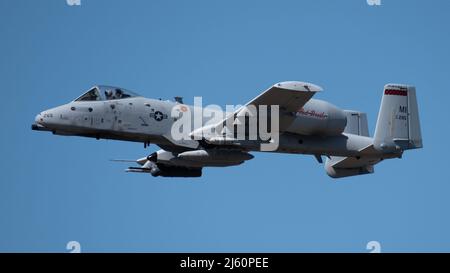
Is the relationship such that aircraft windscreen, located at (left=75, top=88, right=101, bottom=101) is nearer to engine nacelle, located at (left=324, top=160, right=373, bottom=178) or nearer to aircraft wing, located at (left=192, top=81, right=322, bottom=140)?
aircraft wing, located at (left=192, top=81, right=322, bottom=140)

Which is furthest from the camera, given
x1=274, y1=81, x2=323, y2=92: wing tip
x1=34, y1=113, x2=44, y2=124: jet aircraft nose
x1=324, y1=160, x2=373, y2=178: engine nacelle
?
x1=324, y1=160, x2=373, y2=178: engine nacelle

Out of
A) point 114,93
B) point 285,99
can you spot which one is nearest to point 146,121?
point 114,93

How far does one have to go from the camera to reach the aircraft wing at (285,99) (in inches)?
1321

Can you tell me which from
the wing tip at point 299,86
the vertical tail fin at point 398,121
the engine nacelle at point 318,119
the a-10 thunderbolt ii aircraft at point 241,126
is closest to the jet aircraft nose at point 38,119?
the a-10 thunderbolt ii aircraft at point 241,126

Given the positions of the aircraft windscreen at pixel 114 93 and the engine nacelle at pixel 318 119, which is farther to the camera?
the aircraft windscreen at pixel 114 93

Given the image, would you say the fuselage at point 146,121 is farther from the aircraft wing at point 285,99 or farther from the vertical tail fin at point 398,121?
the vertical tail fin at point 398,121

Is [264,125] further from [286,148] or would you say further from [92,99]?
[92,99]

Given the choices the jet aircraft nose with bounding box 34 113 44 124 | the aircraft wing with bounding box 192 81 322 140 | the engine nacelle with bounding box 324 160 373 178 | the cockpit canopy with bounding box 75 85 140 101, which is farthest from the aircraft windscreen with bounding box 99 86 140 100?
the engine nacelle with bounding box 324 160 373 178

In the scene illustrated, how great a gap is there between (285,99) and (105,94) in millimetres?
6720

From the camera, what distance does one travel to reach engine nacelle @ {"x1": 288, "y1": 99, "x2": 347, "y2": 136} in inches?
1423

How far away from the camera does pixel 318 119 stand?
3641cm

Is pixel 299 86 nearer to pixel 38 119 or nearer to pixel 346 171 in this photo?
pixel 346 171

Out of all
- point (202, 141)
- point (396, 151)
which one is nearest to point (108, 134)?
point (202, 141)

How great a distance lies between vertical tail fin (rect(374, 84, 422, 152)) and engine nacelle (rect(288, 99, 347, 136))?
178cm
